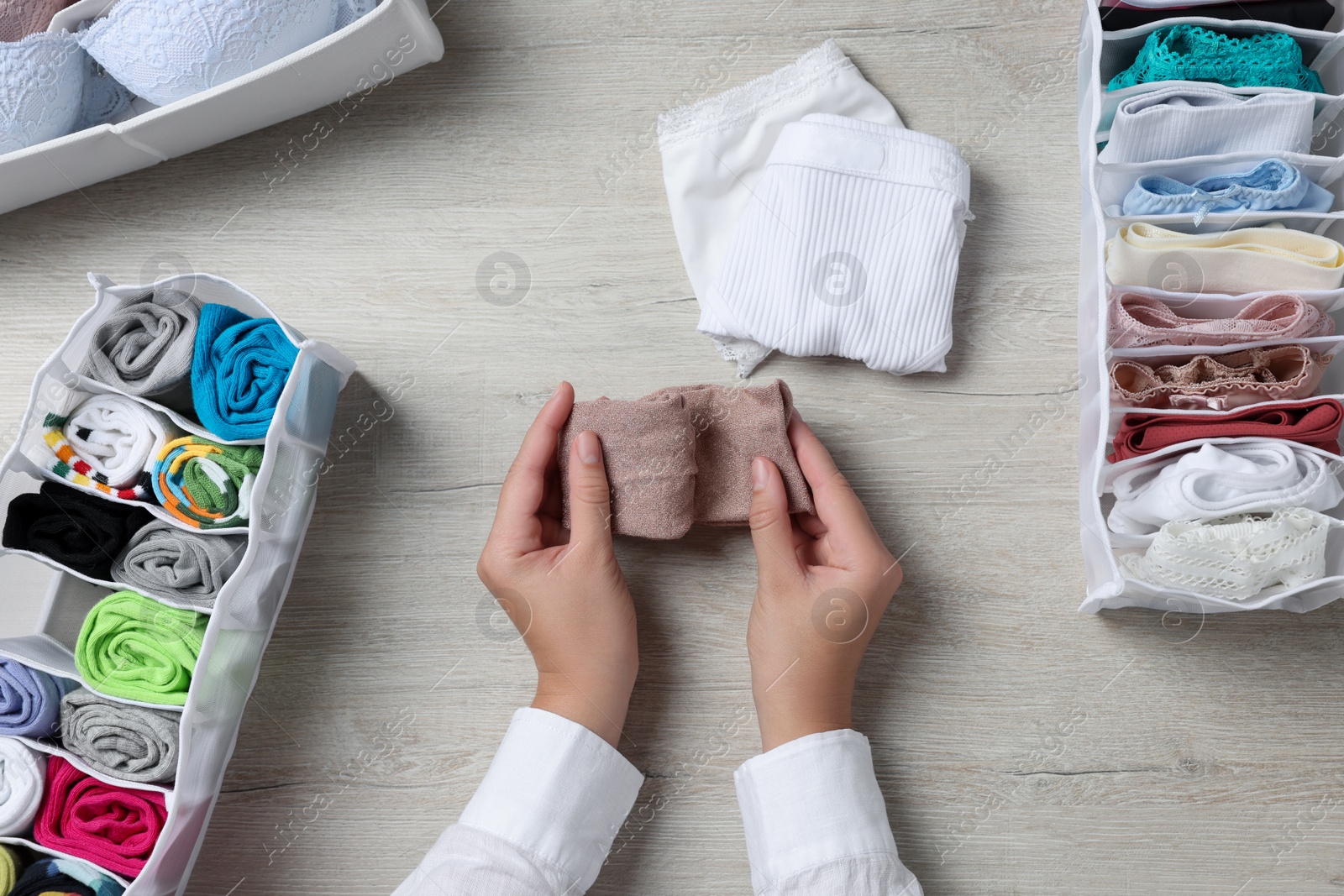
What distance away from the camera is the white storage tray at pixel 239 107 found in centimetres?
76

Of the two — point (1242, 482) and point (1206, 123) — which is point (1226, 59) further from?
point (1242, 482)

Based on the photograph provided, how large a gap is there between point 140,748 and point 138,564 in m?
0.15

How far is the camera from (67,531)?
71 centimetres

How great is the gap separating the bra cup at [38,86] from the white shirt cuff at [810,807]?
2.91 ft

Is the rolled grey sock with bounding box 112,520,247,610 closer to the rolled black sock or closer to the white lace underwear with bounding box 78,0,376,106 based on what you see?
the rolled black sock

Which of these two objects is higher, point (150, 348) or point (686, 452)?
point (150, 348)

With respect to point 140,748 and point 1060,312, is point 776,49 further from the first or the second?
point 140,748

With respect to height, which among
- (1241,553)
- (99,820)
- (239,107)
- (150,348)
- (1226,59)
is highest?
(239,107)

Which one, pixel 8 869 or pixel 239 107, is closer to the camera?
pixel 8 869

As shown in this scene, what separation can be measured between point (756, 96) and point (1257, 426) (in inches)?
21.9

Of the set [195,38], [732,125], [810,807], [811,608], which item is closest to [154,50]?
[195,38]

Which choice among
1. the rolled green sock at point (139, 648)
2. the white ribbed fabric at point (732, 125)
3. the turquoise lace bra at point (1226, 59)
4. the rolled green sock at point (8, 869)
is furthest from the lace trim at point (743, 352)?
the rolled green sock at point (8, 869)

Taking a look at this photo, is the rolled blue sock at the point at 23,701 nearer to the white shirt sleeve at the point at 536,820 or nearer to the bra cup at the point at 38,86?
the white shirt sleeve at the point at 536,820

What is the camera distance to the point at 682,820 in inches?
31.5
